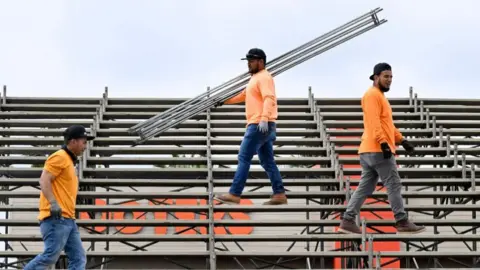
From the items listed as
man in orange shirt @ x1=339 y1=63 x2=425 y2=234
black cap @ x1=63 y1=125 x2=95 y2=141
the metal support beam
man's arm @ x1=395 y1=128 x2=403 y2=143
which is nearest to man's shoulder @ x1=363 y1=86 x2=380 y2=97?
man in orange shirt @ x1=339 y1=63 x2=425 y2=234

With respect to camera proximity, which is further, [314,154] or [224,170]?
[314,154]

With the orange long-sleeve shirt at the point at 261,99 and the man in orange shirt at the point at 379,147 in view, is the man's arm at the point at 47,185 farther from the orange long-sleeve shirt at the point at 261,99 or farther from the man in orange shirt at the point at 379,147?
the man in orange shirt at the point at 379,147

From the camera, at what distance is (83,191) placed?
15305mm

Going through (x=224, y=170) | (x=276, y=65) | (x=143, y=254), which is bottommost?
(x=143, y=254)

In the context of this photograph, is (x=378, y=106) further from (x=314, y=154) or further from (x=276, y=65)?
(x=314, y=154)

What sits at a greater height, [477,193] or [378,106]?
[378,106]

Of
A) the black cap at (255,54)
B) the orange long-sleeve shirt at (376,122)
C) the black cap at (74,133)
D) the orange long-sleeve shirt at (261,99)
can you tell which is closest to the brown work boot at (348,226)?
the orange long-sleeve shirt at (376,122)

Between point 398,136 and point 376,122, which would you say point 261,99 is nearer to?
point 376,122

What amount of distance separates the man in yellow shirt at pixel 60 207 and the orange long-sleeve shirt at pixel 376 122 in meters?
3.33

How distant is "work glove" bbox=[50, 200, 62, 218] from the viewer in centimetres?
1067

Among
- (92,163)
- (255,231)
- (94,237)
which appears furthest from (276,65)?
(255,231)

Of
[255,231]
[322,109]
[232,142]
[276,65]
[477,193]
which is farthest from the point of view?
[255,231]

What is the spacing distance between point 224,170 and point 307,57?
2091mm

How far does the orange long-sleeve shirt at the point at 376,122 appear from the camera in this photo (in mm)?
12547
